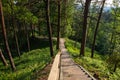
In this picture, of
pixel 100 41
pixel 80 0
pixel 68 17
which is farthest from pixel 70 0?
pixel 100 41

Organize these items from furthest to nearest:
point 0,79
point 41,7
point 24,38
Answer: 1. point 24,38
2. point 41,7
3. point 0,79

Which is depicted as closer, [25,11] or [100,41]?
[25,11]

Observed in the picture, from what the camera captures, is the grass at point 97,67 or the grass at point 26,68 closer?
the grass at point 26,68

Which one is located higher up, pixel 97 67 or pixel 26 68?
pixel 26 68

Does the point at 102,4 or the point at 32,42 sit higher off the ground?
the point at 102,4

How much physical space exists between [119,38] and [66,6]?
13158 millimetres

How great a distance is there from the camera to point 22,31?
6350 cm

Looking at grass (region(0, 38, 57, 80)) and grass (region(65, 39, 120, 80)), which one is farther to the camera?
grass (region(65, 39, 120, 80))

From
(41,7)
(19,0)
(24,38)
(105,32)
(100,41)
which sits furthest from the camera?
(105,32)

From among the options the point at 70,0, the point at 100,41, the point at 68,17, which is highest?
the point at 70,0

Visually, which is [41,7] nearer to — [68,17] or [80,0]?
[68,17]

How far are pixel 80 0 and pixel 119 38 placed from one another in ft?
55.1

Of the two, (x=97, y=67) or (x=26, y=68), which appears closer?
(x=26, y=68)

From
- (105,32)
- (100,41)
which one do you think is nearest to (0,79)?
(100,41)
